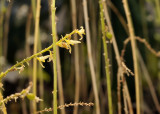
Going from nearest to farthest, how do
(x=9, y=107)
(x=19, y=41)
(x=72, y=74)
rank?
(x=72, y=74) < (x=9, y=107) < (x=19, y=41)

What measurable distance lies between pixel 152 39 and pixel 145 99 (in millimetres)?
357

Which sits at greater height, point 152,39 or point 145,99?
point 152,39

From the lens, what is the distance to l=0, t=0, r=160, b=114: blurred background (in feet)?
3.12

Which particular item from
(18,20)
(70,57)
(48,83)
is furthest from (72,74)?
(18,20)

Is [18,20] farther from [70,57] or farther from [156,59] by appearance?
[156,59]

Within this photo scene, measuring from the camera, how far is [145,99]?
1327 millimetres

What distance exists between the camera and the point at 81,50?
106 cm

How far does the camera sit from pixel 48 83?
4.64 ft

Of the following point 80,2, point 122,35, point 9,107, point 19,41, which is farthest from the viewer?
point 19,41

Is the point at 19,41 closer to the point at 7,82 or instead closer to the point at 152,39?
the point at 7,82

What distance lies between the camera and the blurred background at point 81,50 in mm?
952

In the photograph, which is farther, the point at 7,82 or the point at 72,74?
the point at 7,82

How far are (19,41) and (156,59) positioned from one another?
0.80m

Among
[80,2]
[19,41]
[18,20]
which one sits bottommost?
[80,2]
